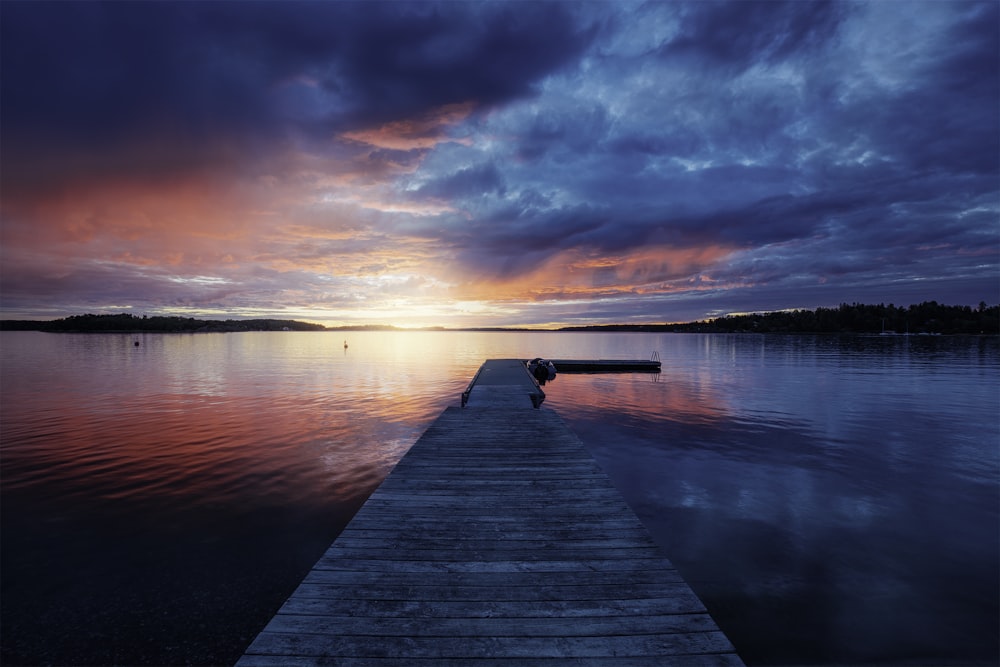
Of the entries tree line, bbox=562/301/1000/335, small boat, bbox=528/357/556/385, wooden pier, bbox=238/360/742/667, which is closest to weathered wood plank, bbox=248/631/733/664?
wooden pier, bbox=238/360/742/667

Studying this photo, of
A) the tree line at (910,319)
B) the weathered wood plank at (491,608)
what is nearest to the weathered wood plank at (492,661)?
the weathered wood plank at (491,608)

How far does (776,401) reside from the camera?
2659cm

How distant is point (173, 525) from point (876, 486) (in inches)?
711

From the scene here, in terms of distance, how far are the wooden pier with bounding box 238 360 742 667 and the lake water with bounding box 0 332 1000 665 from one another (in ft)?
8.02

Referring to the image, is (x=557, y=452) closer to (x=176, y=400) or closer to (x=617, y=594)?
(x=617, y=594)

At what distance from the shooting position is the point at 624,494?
12.0 meters

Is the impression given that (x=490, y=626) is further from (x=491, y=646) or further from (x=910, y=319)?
(x=910, y=319)

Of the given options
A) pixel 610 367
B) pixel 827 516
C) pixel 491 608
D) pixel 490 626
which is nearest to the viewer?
pixel 490 626

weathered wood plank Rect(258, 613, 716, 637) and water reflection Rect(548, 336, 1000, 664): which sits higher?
weathered wood plank Rect(258, 613, 716, 637)

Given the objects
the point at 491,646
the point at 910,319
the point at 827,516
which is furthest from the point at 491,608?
the point at 910,319

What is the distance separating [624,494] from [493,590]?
819 cm

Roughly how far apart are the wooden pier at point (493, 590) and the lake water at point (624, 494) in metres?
2.44

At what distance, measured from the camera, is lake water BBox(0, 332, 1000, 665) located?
6492 millimetres

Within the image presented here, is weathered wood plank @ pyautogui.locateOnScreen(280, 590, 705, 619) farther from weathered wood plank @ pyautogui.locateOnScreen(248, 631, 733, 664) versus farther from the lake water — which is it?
the lake water
